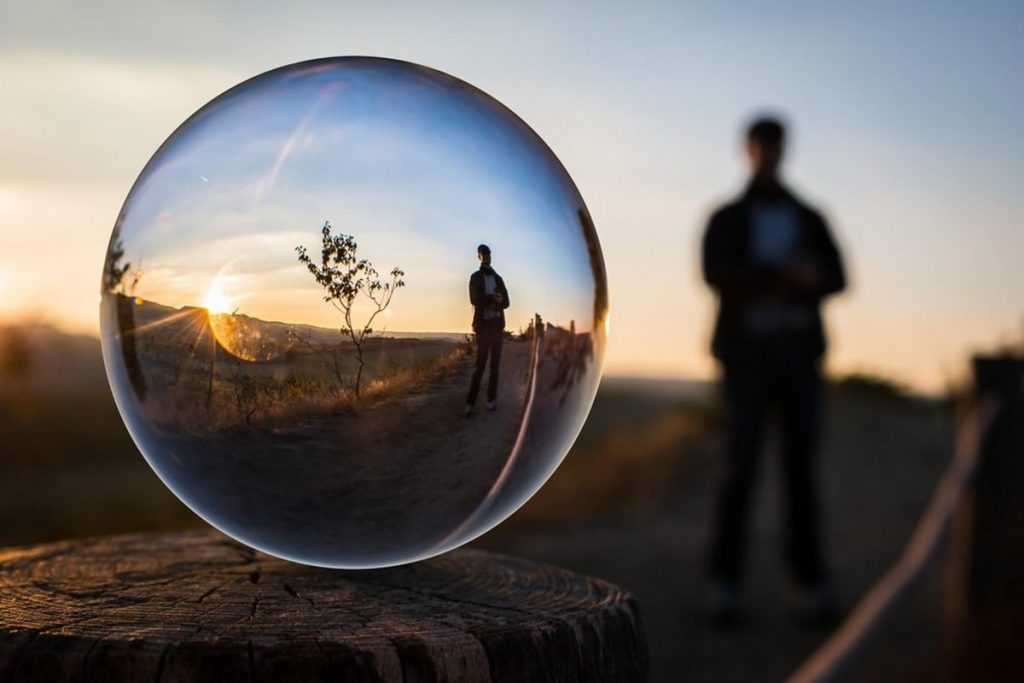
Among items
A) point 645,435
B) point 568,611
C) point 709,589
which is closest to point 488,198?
point 568,611

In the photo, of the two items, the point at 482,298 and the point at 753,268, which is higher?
the point at 753,268

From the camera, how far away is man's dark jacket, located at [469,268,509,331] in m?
1.78

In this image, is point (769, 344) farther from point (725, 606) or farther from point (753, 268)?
point (725, 606)

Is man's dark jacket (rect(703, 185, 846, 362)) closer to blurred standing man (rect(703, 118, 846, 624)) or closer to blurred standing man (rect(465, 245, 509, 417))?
blurred standing man (rect(703, 118, 846, 624))

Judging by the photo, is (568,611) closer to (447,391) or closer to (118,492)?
(447,391)

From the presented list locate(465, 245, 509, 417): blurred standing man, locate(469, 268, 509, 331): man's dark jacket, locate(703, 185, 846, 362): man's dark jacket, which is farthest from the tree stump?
locate(703, 185, 846, 362): man's dark jacket

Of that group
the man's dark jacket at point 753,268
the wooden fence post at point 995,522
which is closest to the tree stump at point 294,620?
the man's dark jacket at point 753,268

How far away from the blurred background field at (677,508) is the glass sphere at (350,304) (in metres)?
4.40

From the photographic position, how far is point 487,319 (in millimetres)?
1801

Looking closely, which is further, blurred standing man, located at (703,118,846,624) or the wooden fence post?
blurred standing man, located at (703,118,846,624)

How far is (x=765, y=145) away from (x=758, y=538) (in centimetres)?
438

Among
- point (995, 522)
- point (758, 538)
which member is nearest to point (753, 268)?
point (995, 522)

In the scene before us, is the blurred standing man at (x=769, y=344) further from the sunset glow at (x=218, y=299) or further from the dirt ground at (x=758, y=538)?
the sunset glow at (x=218, y=299)

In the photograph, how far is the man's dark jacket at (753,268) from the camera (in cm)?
607
